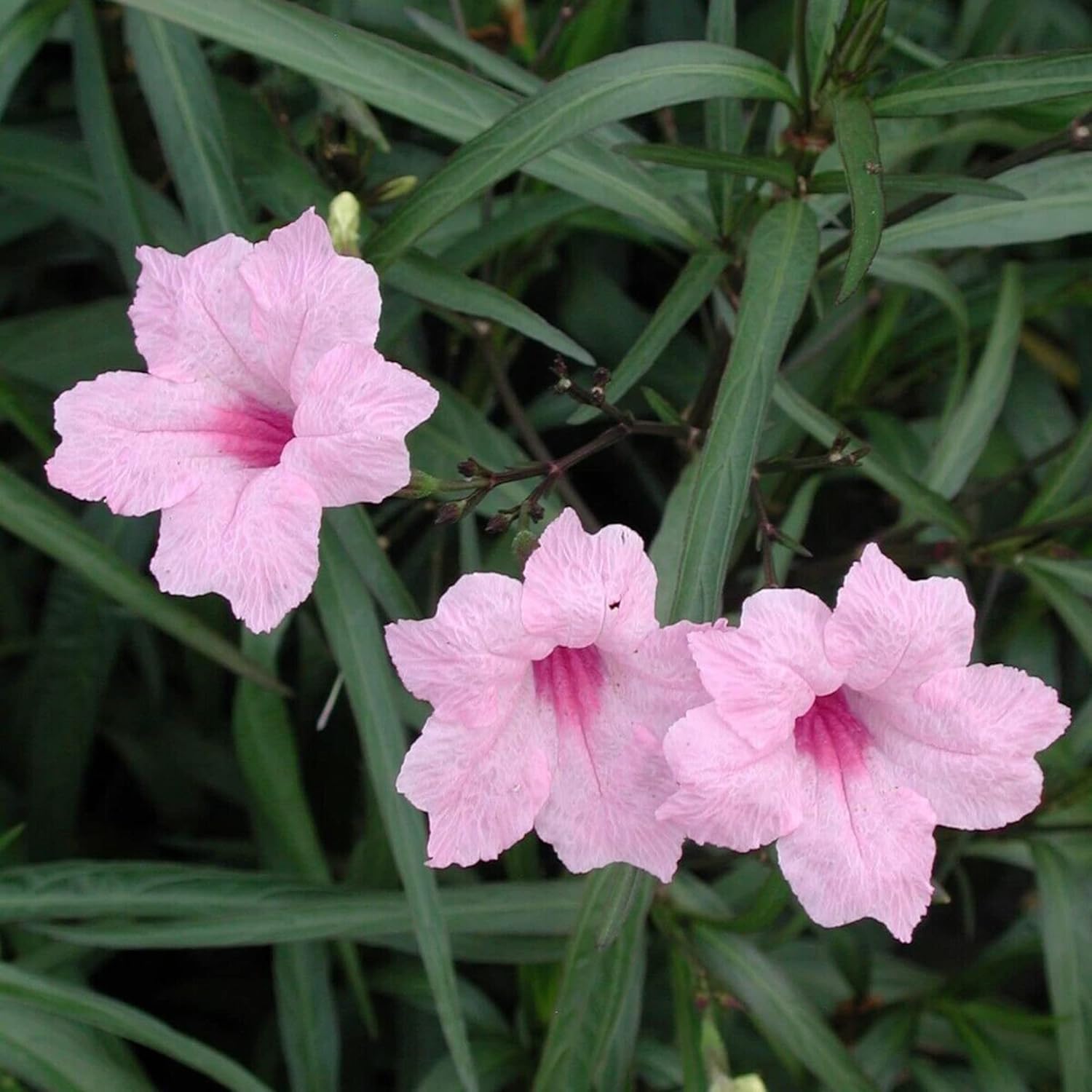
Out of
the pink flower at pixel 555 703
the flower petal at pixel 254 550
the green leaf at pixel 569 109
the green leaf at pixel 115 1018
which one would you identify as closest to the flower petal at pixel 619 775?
the pink flower at pixel 555 703

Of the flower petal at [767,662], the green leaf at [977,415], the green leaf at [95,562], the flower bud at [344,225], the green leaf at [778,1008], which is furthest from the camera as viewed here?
the green leaf at [977,415]

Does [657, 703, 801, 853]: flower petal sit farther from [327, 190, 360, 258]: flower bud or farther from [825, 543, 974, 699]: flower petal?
[327, 190, 360, 258]: flower bud

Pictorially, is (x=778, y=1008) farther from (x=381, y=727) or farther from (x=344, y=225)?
(x=344, y=225)

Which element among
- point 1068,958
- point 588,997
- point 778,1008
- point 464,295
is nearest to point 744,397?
point 464,295

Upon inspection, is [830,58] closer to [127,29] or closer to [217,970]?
[127,29]

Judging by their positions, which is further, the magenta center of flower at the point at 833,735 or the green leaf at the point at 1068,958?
the green leaf at the point at 1068,958

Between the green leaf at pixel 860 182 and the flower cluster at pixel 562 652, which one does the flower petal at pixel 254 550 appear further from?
the green leaf at pixel 860 182
